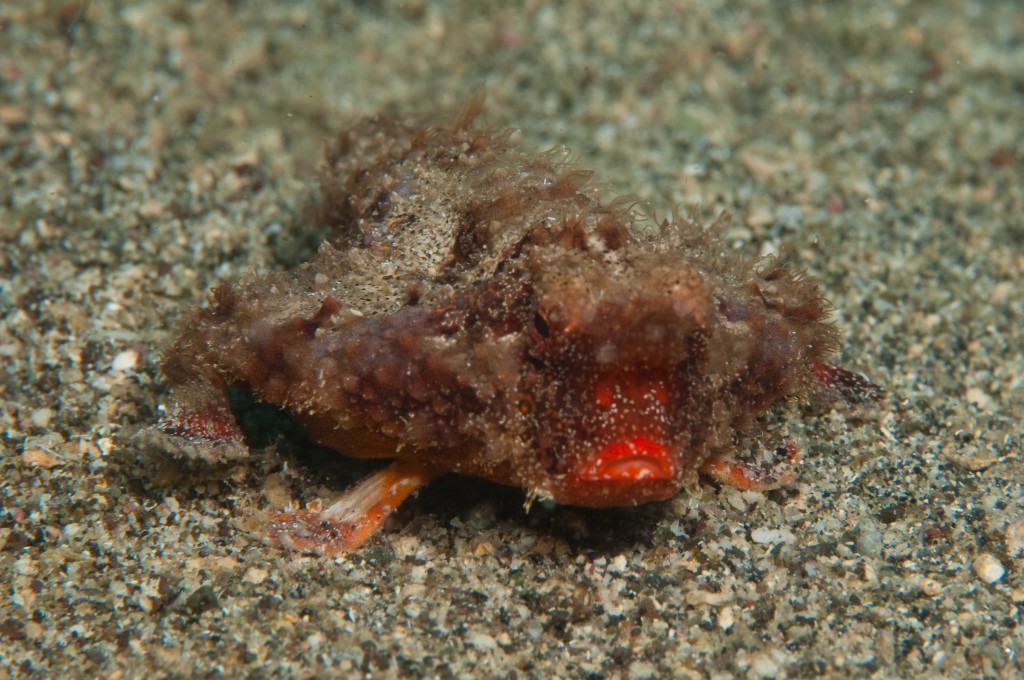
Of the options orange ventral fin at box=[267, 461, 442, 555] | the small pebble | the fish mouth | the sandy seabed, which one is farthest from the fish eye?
the small pebble

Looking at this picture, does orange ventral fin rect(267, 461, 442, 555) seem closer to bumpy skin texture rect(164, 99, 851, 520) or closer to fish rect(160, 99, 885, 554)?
fish rect(160, 99, 885, 554)

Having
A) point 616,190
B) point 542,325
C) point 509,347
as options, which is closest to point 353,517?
point 509,347

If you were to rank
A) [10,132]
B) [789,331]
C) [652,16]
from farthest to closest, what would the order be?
[652,16] → [10,132] → [789,331]

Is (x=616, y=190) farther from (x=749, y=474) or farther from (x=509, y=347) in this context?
(x=509, y=347)

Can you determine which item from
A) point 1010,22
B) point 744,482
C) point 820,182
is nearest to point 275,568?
point 744,482

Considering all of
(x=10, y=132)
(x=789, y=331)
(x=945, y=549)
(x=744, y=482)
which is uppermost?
(x=10, y=132)

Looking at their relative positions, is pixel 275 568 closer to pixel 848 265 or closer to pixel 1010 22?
pixel 848 265

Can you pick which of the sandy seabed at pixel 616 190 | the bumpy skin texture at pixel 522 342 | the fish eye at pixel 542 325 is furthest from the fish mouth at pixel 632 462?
the sandy seabed at pixel 616 190

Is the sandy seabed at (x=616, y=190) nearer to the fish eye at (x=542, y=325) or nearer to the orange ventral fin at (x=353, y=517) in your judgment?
the orange ventral fin at (x=353, y=517)
